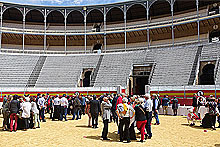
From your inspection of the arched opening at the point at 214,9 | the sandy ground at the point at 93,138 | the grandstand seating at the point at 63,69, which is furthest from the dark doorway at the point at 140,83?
the sandy ground at the point at 93,138

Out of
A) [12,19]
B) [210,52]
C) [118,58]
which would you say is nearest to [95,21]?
[118,58]

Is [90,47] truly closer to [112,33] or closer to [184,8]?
[112,33]

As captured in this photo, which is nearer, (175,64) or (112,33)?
(175,64)

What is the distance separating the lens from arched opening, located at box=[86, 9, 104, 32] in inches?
1581

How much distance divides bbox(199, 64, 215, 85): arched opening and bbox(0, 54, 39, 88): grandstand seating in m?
21.1

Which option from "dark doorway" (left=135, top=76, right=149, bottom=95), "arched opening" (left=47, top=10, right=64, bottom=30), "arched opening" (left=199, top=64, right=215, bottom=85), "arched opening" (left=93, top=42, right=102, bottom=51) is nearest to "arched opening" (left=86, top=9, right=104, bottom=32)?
"arched opening" (left=93, top=42, right=102, bottom=51)

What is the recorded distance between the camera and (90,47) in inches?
1582

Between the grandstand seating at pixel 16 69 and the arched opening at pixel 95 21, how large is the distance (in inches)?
463

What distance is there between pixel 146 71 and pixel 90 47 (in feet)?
46.4

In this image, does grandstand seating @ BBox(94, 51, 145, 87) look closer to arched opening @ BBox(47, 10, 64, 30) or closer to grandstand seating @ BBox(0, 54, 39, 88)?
grandstand seating @ BBox(0, 54, 39, 88)

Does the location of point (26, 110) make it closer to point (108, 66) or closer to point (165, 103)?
point (165, 103)

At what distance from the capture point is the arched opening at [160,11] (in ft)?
118

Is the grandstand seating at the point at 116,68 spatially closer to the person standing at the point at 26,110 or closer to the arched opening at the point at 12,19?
the person standing at the point at 26,110

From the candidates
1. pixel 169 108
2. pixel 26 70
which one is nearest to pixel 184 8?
pixel 169 108
